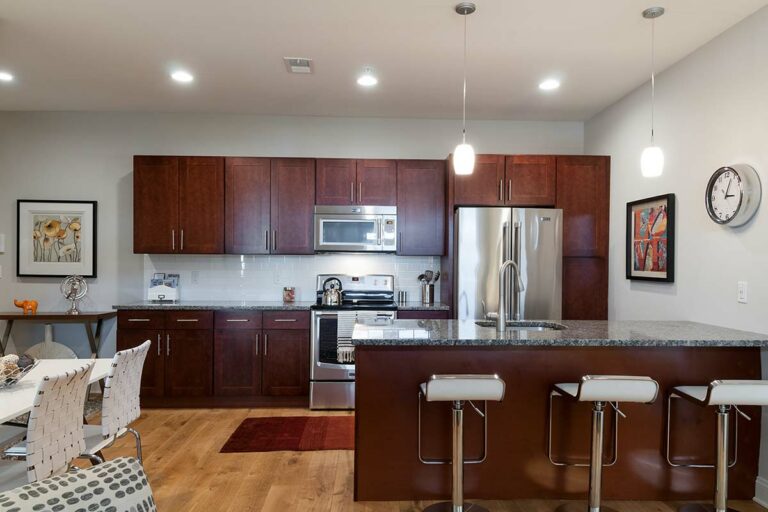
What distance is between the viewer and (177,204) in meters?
4.49

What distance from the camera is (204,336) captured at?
4.28 m

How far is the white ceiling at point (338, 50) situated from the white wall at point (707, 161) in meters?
0.18

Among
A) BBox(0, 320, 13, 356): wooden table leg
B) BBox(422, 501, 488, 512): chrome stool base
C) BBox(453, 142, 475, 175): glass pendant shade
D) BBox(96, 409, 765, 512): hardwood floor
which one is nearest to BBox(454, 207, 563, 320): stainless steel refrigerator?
BBox(453, 142, 475, 175): glass pendant shade

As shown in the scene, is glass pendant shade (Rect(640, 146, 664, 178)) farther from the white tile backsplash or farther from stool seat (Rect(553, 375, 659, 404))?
the white tile backsplash

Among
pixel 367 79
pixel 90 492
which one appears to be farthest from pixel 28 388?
pixel 367 79

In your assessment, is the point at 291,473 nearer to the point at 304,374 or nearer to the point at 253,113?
the point at 304,374

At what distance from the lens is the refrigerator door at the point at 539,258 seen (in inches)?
162

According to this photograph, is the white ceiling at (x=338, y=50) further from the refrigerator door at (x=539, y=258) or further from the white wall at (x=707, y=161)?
the refrigerator door at (x=539, y=258)

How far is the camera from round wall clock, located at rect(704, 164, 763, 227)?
107 inches

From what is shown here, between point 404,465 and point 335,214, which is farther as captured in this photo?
point 335,214

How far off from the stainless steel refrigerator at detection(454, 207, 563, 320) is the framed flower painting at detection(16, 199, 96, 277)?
3.54 meters

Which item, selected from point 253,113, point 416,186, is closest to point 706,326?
point 416,186

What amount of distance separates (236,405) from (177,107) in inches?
110

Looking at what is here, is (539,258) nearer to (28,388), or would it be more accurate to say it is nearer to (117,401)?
(117,401)
